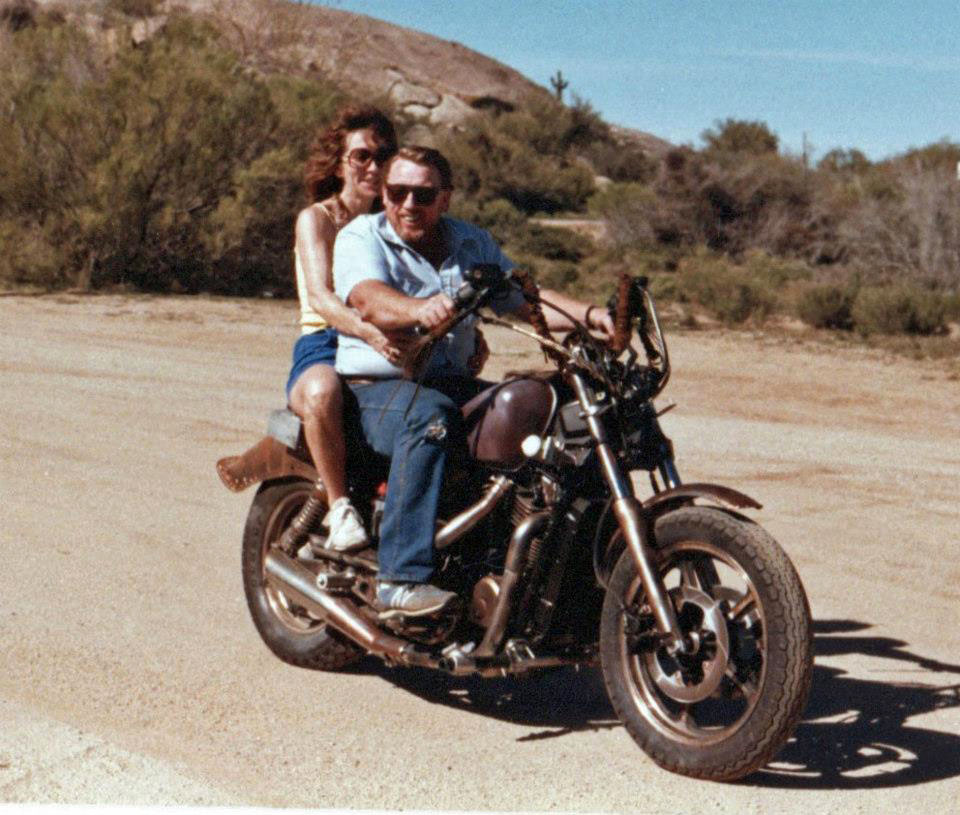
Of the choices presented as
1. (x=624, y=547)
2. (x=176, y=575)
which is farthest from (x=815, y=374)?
(x=624, y=547)

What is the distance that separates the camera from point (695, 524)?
4.59 m

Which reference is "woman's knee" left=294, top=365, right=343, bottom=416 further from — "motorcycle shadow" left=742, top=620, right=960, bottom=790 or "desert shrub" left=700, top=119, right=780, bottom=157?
"desert shrub" left=700, top=119, right=780, bottom=157

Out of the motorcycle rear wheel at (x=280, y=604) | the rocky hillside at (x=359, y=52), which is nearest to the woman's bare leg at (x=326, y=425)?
the motorcycle rear wheel at (x=280, y=604)

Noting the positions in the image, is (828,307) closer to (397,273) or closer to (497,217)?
(497,217)

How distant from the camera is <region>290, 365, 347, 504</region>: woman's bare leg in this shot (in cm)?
532

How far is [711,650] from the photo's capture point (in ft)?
15.2

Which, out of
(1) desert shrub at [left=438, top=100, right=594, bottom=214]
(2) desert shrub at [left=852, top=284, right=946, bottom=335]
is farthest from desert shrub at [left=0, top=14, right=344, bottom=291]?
(1) desert shrub at [left=438, top=100, right=594, bottom=214]

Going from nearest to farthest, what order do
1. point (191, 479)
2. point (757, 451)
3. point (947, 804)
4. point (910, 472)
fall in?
point (947, 804) → point (191, 479) → point (910, 472) → point (757, 451)

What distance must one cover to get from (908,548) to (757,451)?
3.25 m

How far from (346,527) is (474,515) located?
1.81 feet

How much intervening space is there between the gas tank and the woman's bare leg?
1.90 ft

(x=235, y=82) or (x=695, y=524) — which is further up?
(x=235, y=82)

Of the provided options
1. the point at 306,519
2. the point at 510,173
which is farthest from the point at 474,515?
the point at 510,173

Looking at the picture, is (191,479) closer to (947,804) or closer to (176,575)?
(176,575)
